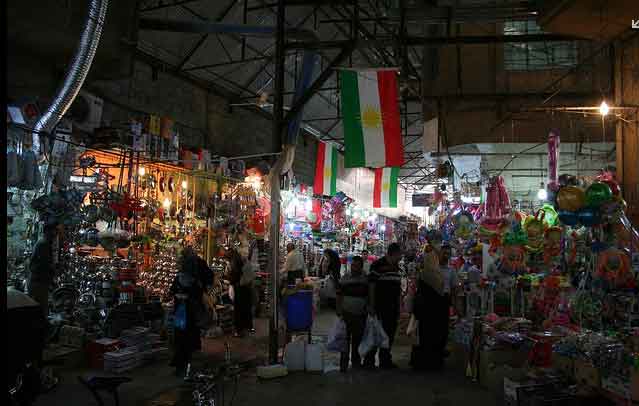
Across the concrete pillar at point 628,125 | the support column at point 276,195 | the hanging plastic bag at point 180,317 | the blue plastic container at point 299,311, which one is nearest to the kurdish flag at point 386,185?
the concrete pillar at point 628,125

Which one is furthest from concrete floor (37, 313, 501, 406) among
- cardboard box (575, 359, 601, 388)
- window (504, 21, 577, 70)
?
window (504, 21, 577, 70)

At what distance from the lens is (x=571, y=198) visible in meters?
6.17

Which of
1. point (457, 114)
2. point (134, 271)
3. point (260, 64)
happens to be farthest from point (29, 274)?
point (457, 114)

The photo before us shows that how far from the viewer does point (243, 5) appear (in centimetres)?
1105

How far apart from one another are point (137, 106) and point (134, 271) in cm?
352

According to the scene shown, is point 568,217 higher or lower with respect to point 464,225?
lower

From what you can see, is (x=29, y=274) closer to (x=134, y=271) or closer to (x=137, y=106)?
(x=134, y=271)

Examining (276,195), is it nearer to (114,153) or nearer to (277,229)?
(277,229)

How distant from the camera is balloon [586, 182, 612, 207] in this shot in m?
5.99

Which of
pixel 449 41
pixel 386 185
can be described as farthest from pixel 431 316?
pixel 386 185

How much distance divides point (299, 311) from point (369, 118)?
292 cm

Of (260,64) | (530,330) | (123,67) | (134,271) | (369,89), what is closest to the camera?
(123,67)

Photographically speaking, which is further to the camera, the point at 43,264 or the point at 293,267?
the point at 293,267

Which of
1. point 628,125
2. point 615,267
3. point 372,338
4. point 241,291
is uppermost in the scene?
point 628,125
